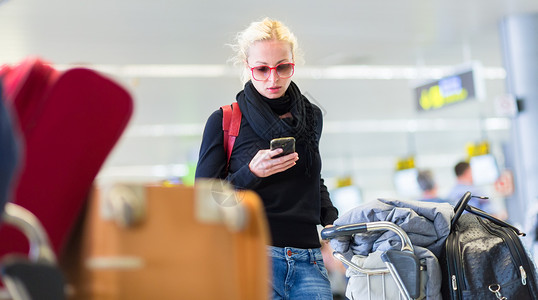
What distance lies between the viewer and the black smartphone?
99.3 inches

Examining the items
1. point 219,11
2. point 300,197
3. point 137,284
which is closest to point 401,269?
point 300,197

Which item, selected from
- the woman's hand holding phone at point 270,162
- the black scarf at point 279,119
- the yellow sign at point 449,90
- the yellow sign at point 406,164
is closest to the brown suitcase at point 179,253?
the woman's hand holding phone at point 270,162

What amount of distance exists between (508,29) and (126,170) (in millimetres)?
14076

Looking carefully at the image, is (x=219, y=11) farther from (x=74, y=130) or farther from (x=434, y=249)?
(x=74, y=130)

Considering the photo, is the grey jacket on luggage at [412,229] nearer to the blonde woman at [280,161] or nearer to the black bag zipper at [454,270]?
the black bag zipper at [454,270]

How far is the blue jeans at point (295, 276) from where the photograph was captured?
2.55m

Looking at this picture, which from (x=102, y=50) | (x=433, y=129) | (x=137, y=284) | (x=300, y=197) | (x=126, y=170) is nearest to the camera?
(x=137, y=284)

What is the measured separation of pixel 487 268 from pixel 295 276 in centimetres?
70

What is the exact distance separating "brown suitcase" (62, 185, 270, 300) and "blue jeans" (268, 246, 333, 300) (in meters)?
1.26

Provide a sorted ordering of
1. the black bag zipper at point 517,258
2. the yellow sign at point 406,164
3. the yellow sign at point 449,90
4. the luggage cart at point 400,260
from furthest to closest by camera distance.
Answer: the yellow sign at point 406,164
the yellow sign at point 449,90
the black bag zipper at point 517,258
the luggage cart at point 400,260

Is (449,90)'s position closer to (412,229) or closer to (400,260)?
(412,229)

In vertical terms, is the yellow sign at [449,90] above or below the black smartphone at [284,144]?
above

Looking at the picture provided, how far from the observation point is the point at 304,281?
258 cm

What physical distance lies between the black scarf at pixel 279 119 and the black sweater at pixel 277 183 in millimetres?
37
